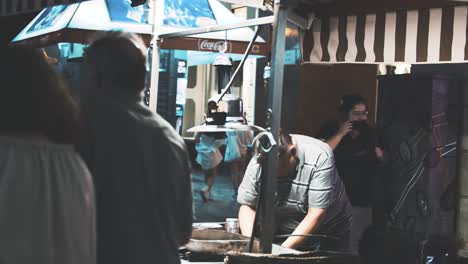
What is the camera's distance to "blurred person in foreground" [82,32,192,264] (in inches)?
106

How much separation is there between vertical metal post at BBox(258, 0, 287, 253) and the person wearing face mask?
334 cm

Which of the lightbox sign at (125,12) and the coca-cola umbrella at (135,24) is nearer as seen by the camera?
the coca-cola umbrella at (135,24)

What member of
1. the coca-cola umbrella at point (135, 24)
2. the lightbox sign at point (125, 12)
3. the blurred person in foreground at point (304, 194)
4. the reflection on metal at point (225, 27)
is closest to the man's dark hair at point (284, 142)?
the blurred person in foreground at point (304, 194)

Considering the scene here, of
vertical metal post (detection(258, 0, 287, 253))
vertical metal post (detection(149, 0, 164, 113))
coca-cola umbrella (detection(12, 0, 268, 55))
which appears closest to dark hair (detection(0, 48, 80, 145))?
vertical metal post (detection(258, 0, 287, 253))

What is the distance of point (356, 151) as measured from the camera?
6.99 meters

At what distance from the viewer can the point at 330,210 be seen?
482cm

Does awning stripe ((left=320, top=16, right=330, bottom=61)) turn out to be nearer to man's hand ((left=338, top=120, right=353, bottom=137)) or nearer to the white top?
man's hand ((left=338, top=120, right=353, bottom=137))

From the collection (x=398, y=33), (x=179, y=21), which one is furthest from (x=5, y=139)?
(x=179, y=21)

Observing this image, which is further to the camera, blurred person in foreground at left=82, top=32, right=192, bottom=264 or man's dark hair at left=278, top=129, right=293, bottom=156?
man's dark hair at left=278, top=129, right=293, bottom=156

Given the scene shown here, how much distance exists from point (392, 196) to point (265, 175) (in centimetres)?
470

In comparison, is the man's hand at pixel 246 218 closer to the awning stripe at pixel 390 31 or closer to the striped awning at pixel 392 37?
the striped awning at pixel 392 37

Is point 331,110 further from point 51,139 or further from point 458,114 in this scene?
point 51,139

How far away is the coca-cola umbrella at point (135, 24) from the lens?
5.86m

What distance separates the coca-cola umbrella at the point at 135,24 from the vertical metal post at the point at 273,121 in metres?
2.23
